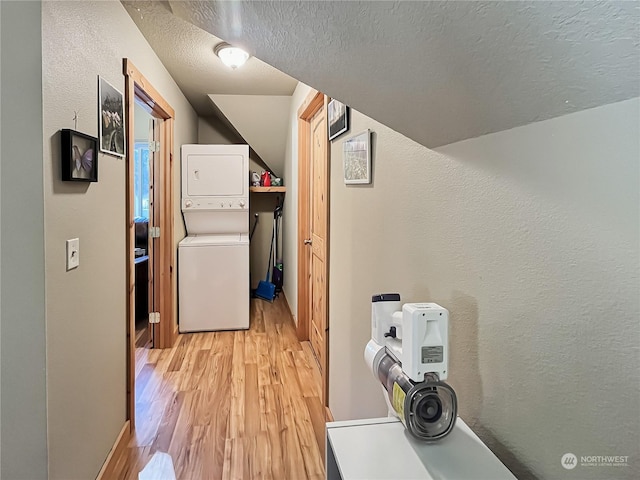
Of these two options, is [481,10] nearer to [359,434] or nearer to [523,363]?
[523,363]

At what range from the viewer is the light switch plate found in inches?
61.5

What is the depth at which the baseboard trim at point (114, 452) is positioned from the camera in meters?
1.92

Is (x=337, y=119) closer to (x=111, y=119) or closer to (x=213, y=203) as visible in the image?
(x=111, y=119)

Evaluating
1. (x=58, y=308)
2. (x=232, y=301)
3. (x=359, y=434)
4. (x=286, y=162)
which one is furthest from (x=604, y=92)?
(x=286, y=162)

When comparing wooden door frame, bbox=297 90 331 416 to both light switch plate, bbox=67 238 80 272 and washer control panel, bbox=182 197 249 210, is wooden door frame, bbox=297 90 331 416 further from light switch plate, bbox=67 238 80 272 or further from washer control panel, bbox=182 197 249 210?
light switch plate, bbox=67 238 80 272

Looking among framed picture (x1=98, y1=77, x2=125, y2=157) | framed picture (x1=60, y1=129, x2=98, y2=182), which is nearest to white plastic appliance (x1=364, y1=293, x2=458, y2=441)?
framed picture (x1=60, y1=129, x2=98, y2=182)

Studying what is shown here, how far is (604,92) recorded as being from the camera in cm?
60

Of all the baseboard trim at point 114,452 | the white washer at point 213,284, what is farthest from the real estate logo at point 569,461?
Answer: the white washer at point 213,284

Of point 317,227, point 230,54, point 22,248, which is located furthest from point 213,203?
point 22,248

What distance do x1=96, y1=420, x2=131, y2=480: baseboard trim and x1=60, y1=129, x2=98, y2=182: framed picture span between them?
4.31 feet

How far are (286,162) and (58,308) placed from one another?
3.66m

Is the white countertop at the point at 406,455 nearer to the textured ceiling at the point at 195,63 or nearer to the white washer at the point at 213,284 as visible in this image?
the textured ceiling at the point at 195,63

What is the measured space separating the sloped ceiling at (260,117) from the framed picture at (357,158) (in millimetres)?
2571

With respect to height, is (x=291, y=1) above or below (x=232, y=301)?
above
